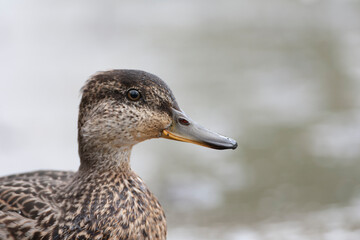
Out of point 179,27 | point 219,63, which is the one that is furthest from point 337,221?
point 179,27

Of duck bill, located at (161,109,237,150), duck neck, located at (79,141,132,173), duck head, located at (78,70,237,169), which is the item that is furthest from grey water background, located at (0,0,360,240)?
duck bill, located at (161,109,237,150)

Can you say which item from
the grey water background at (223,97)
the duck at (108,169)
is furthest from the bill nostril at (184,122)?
the grey water background at (223,97)

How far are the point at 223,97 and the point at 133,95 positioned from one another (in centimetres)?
425

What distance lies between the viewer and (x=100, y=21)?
9891mm

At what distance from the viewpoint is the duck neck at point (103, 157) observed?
364 cm

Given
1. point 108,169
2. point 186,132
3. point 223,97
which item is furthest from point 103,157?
point 223,97

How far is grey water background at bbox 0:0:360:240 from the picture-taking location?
5586mm

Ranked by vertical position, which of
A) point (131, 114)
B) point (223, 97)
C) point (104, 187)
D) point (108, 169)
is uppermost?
point (223, 97)

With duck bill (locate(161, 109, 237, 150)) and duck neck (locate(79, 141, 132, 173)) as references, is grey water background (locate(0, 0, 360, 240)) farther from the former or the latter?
duck bill (locate(161, 109, 237, 150))

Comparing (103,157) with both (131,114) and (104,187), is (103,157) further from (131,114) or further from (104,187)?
(131,114)

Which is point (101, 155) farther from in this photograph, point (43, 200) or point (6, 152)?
point (6, 152)

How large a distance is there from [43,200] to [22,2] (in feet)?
23.9

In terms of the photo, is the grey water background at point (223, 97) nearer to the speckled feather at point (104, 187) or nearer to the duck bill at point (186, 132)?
the speckled feather at point (104, 187)

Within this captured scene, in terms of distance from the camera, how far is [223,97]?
25.3ft
